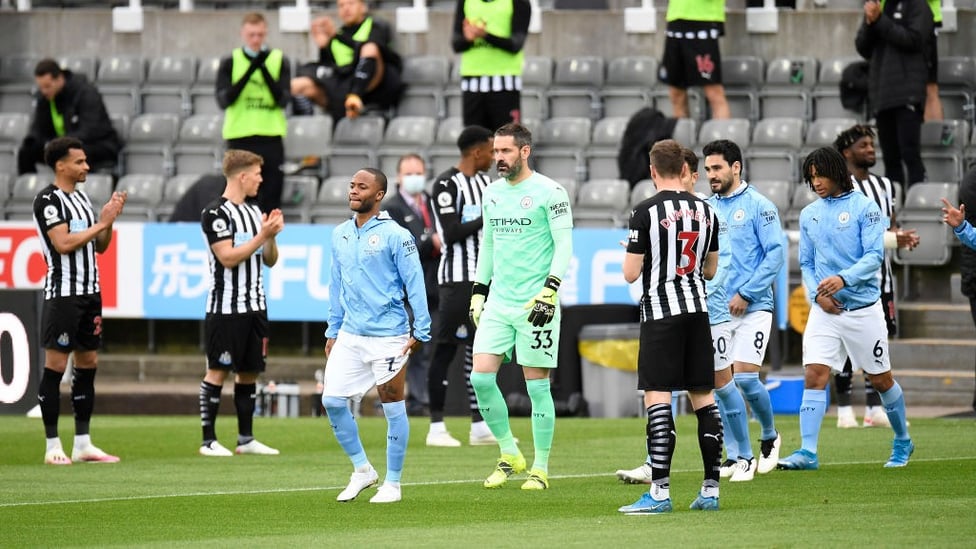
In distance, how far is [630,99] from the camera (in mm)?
19656

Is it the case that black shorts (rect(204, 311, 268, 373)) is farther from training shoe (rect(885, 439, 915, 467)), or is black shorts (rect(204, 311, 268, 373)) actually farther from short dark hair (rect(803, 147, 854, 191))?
training shoe (rect(885, 439, 915, 467))

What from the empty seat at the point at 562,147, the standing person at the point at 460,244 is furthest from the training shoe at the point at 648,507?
the empty seat at the point at 562,147

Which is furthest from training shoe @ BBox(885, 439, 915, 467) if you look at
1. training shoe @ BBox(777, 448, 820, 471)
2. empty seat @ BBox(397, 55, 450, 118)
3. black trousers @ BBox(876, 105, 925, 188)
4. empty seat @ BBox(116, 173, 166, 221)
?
empty seat @ BBox(116, 173, 166, 221)

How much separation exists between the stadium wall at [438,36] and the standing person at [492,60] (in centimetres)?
321

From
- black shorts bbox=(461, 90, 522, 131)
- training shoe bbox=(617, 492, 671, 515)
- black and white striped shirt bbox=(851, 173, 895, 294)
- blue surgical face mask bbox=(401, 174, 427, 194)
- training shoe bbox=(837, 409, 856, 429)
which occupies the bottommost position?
training shoe bbox=(837, 409, 856, 429)

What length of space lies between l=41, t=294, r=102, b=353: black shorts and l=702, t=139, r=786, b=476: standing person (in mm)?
4864

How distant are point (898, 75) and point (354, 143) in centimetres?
656

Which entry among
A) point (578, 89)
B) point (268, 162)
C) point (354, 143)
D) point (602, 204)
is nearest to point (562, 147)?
point (578, 89)

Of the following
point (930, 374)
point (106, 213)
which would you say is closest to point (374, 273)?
point (106, 213)

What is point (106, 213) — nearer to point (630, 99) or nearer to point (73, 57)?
point (630, 99)

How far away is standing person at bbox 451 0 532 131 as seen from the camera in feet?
56.6

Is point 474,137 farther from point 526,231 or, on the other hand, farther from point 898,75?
point 898,75

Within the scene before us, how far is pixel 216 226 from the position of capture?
12742 mm

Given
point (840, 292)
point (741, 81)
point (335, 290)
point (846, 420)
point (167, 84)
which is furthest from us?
point (167, 84)
